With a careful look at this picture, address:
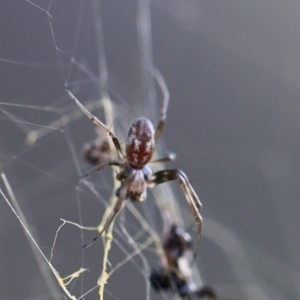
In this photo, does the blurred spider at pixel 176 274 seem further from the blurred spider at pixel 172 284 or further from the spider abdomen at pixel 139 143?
the spider abdomen at pixel 139 143

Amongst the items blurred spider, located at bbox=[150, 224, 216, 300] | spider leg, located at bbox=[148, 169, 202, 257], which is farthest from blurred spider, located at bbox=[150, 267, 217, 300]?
spider leg, located at bbox=[148, 169, 202, 257]

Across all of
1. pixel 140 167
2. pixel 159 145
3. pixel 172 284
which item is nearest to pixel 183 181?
pixel 140 167

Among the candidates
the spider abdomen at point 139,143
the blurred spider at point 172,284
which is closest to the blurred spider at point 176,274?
the blurred spider at point 172,284

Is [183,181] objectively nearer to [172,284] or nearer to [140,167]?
[140,167]

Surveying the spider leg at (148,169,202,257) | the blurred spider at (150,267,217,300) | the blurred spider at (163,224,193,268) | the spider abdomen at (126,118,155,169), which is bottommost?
the blurred spider at (150,267,217,300)

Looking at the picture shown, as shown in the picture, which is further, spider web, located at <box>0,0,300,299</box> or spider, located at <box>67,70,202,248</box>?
spider web, located at <box>0,0,300,299</box>

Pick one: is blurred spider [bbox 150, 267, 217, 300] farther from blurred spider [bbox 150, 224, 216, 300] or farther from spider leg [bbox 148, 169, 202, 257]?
spider leg [bbox 148, 169, 202, 257]
